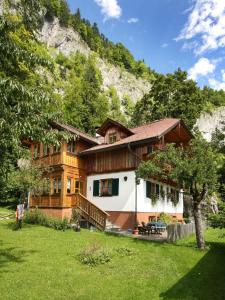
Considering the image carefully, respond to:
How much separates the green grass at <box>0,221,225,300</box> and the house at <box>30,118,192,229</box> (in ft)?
21.3

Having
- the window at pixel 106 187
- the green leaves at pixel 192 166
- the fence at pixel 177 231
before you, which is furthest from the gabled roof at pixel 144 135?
the fence at pixel 177 231

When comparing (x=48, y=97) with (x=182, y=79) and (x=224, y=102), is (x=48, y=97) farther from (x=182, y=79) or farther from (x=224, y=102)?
(x=224, y=102)

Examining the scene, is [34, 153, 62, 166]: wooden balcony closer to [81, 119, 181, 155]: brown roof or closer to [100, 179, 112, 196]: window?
[81, 119, 181, 155]: brown roof

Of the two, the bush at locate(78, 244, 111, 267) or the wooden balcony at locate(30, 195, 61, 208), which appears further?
Result: the wooden balcony at locate(30, 195, 61, 208)

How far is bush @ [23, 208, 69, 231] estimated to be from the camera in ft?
76.1

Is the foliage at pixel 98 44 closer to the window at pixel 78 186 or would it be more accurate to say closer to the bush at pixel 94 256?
the window at pixel 78 186

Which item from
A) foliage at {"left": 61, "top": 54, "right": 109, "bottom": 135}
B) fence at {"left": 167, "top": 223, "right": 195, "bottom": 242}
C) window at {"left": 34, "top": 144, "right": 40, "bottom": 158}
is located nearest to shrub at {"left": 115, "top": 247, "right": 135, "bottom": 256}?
fence at {"left": 167, "top": 223, "right": 195, "bottom": 242}

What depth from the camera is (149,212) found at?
2616cm

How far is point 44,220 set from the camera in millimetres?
24594

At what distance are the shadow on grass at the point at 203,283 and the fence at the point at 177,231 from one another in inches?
126

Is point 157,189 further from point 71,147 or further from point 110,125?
point 71,147

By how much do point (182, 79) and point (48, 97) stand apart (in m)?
43.6

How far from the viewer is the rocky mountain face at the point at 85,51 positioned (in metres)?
87.1

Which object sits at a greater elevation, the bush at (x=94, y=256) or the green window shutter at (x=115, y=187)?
the green window shutter at (x=115, y=187)
